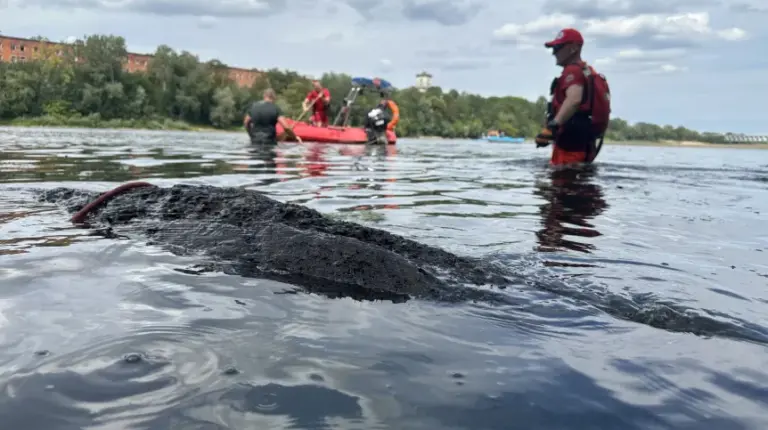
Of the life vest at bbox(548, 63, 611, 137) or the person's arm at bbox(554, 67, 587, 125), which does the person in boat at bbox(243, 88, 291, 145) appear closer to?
the life vest at bbox(548, 63, 611, 137)

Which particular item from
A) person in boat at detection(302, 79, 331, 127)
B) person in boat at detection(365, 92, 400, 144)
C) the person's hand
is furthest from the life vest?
person in boat at detection(302, 79, 331, 127)

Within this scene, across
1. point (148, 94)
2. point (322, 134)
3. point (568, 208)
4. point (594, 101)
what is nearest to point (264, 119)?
point (322, 134)

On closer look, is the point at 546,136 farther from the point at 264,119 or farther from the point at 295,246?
the point at 264,119

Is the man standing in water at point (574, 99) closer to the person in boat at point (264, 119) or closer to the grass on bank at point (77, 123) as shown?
the person in boat at point (264, 119)

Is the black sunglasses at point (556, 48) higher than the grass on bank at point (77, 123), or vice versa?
the black sunglasses at point (556, 48)

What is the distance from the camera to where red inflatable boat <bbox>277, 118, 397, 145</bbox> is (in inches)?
771

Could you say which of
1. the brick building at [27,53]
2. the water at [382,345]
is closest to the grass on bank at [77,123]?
the brick building at [27,53]

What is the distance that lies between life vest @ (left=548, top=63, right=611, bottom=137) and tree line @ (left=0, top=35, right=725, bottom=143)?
141ft

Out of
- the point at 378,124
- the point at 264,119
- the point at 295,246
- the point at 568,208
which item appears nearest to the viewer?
the point at 295,246

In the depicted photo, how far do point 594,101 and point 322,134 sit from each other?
38.7 ft

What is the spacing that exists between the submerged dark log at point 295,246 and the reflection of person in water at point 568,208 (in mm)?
1064

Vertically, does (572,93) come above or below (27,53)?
below

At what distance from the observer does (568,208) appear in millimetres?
5816

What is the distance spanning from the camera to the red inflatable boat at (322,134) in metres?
19.6
